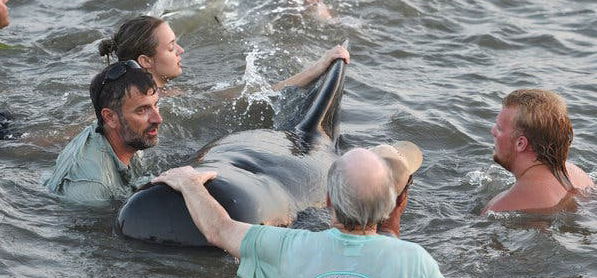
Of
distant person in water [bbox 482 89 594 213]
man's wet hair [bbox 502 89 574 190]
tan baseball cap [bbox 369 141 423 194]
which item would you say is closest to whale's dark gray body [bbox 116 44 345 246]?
tan baseball cap [bbox 369 141 423 194]

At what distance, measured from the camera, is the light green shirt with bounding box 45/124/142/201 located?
21.4 ft

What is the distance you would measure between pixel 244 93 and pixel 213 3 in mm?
3309

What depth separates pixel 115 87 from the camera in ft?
21.7

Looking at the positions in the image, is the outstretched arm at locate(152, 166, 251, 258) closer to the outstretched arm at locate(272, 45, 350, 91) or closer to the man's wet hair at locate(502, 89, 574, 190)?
the man's wet hair at locate(502, 89, 574, 190)

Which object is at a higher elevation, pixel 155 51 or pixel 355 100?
pixel 155 51

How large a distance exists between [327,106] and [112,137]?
166 cm

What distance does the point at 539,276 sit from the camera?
624 cm

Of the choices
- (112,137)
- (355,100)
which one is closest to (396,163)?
(112,137)

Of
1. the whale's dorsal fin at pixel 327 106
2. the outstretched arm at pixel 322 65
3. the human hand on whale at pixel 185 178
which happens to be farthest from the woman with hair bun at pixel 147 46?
the human hand on whale at pixel 185 178

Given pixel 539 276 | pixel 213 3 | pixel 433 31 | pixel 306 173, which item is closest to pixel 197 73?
pixel 213 3

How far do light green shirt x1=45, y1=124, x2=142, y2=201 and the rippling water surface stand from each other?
4.7 inches

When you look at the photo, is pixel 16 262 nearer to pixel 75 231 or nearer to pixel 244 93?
pixel 75 231

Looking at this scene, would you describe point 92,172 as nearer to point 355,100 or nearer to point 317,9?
point 355,100

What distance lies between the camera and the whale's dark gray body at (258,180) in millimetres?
5512
